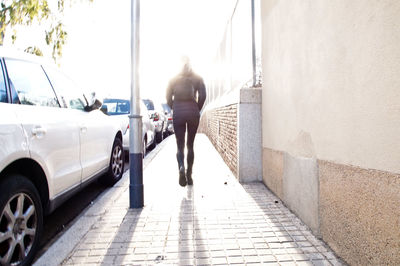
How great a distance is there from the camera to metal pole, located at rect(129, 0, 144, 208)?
13.1 feet

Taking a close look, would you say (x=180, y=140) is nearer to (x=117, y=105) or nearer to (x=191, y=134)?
(x=191, y=134)

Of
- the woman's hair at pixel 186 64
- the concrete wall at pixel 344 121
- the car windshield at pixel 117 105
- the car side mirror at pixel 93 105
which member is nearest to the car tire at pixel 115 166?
the car side mirror at pixel 93 105

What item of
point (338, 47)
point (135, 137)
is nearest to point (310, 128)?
point (338, 47)

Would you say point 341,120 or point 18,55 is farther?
point 18,55

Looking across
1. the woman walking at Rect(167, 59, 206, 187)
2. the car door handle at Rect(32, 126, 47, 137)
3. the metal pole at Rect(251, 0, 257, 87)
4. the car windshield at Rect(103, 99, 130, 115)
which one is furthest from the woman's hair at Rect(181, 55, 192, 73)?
the car windshield at Rect(103, 99, 130, 115)

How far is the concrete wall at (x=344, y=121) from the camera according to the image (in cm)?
195

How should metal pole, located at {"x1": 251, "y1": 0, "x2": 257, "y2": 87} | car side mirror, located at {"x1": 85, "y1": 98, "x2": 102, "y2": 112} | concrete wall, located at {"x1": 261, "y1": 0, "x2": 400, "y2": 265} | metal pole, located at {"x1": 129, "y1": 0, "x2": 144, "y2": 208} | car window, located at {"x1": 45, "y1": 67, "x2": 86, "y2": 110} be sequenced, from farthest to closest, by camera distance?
metal pole, located at {"x1": 251, "y1": 0, "x2": 257, "y2": 87}, car side mirror, located at {"x1": 85, "y1": 98, "x2": 102, "y2": 112}, metal pole, located at {"x1": 129, "y1": 0, "x2": 144, "y2": 208}, car window, located at {"x1": 45, "y1": 67, "x2": 86, "y2": 110}, concrete wall, located at {"x1": 261, "y1": 0, "x2": 400, "y2": 265}

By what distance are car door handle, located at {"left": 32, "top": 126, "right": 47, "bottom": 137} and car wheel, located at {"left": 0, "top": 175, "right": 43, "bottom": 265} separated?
0.40 meters

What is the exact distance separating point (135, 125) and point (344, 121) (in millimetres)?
2490

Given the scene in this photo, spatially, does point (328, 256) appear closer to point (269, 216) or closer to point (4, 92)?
point (269, 216)

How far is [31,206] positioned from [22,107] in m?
0.83

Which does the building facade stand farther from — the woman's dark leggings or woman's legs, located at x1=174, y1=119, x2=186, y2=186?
woman's legs, located at x1=174, y1=119, x2=186, y2=186

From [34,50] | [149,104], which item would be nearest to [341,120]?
[34,50]

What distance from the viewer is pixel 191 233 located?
3.20 m
